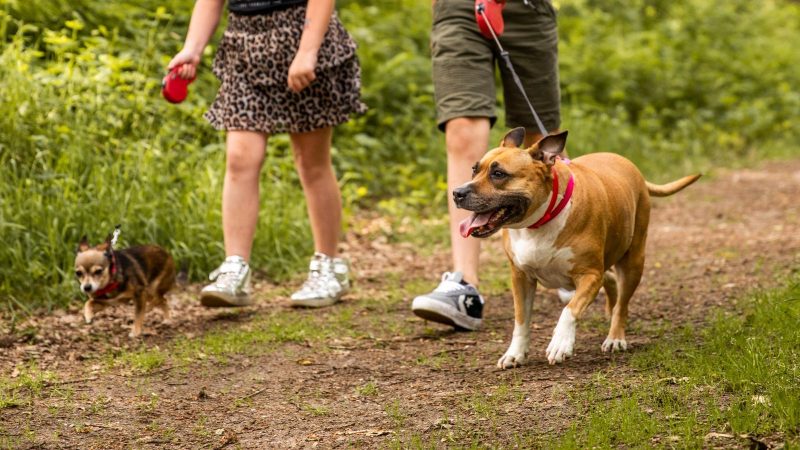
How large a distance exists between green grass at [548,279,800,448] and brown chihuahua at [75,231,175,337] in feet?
9.20

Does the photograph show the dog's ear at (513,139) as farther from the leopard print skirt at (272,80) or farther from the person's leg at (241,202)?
the person's leg at (241,202)

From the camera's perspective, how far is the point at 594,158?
493cm

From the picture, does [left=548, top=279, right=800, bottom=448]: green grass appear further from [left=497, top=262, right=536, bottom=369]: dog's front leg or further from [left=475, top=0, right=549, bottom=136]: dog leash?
[left=475, top=0, right=549, bottom=136]: dog leash

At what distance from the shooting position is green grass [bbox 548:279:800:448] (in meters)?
3.43

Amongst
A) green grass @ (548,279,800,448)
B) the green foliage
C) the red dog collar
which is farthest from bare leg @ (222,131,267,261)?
the green foliage

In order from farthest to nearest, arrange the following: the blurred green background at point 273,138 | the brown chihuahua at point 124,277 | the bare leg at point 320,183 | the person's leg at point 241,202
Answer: the blurred green background at point 273,138
the bare leg at point 320,183
the person's leg at point 241,202
the brown chihuahua at point 124,277

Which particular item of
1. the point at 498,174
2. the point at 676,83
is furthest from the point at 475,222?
the point at 676,83

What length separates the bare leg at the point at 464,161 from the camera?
541 cm

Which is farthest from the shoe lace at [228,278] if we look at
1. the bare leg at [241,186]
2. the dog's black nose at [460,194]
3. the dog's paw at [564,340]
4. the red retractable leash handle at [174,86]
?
the dog's paw at [564,340]

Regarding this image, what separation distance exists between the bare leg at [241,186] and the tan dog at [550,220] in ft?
6.21

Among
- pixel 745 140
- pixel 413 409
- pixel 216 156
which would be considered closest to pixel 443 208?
pixel 216 156

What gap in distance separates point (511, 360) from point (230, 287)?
185cm

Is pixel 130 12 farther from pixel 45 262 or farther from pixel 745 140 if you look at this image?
pixel 745 140

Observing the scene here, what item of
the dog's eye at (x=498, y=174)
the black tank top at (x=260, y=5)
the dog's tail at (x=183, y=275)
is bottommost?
the dog's tail at (x=183, y=275)
